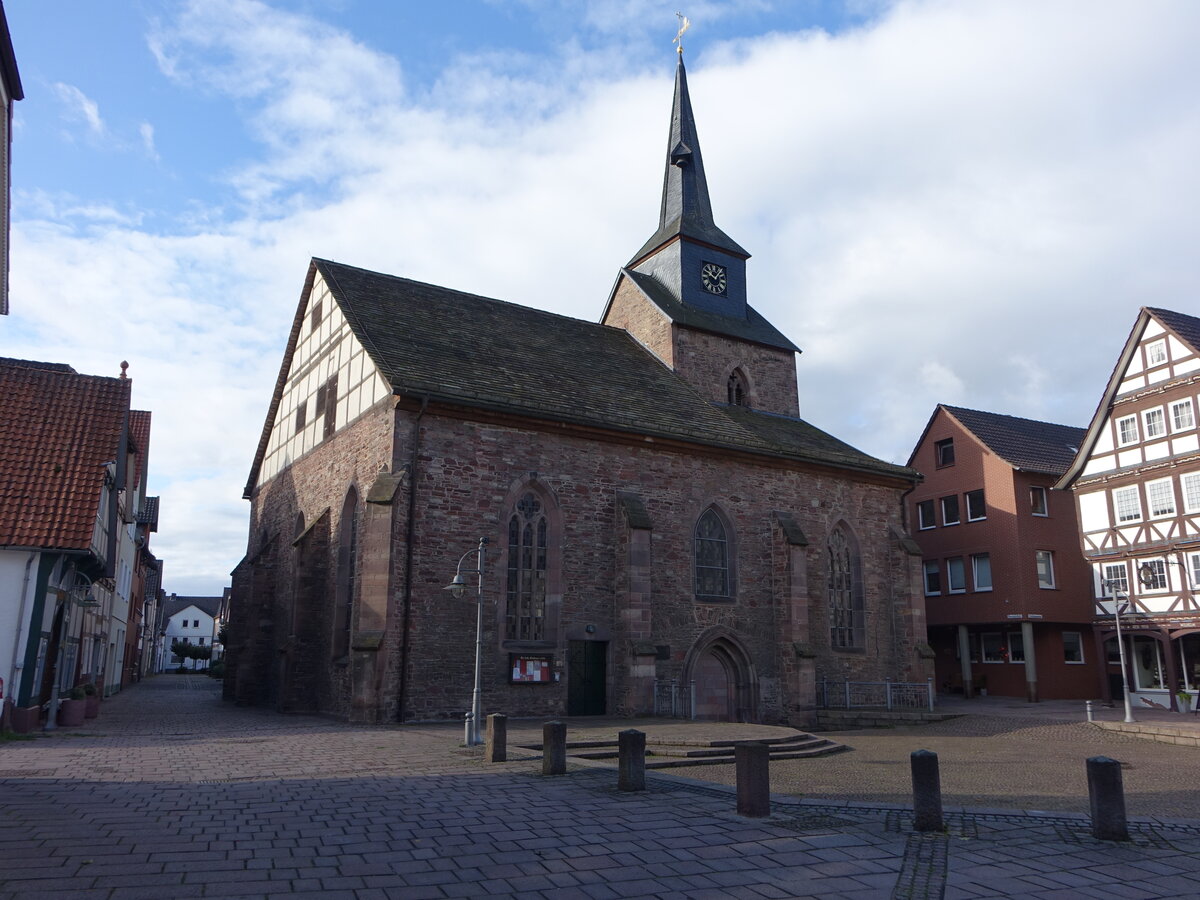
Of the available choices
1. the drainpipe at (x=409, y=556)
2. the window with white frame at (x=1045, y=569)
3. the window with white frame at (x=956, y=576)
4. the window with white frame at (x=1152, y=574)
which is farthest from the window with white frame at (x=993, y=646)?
the drainpipe at (x=409, y=556)

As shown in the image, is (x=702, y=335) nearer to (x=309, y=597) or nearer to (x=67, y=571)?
(x=309, y=597)

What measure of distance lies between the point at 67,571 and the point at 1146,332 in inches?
1196

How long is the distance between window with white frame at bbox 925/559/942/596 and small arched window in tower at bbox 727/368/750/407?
12302mm

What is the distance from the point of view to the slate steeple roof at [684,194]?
101 feet

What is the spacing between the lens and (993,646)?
33.2 m

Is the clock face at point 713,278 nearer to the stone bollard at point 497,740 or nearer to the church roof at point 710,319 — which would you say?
the church roof at point 710,319

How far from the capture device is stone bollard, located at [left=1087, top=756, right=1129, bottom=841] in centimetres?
802

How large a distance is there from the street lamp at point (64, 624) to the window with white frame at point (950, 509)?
29665 mm

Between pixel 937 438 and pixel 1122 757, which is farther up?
pixel 937 438

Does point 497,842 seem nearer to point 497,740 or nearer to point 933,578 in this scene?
point 497,740

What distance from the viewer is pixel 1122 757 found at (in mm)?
15469

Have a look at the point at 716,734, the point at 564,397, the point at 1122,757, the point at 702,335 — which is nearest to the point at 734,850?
the point at 716,734

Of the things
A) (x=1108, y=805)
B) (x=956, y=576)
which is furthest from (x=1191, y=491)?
(x=1108, y=805)

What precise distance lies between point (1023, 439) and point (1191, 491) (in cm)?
872
